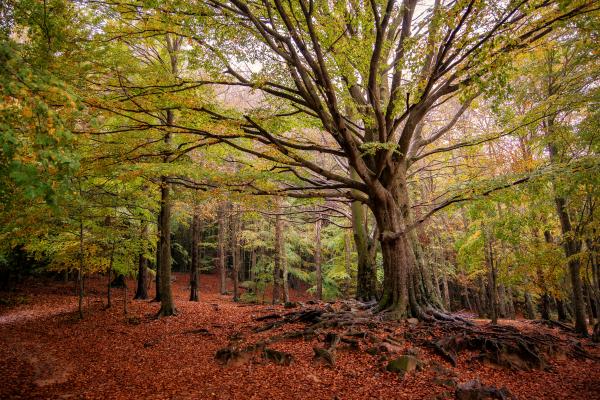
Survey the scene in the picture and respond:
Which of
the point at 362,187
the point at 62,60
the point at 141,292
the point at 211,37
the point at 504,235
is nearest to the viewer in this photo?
the point at 62,60

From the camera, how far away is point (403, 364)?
5.67m

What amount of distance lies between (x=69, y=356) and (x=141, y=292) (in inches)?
323

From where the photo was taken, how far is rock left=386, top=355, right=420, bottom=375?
5.62 meters

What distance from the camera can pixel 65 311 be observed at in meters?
12.8

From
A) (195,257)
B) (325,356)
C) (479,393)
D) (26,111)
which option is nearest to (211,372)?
(325,356)

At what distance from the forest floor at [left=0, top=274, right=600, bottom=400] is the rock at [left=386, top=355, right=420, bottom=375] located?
103 millimetres

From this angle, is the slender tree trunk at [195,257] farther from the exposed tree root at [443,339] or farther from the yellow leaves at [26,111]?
the yellow leaves at [26,111]

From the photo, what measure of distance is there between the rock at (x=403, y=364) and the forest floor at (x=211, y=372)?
103 millimetres

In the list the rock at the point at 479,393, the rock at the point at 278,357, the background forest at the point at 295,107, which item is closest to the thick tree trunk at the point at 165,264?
the background forest at the point at 295,107

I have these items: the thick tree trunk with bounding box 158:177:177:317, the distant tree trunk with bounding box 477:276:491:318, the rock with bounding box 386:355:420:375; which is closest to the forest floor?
the rock with bounding box 386:355:420:375

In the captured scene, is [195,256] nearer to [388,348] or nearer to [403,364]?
[388,348]

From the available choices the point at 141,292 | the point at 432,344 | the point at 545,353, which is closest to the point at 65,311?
the point at 141,292

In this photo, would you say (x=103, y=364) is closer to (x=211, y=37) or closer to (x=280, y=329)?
(x=280, y=329)

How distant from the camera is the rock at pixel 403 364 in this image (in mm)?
5617
